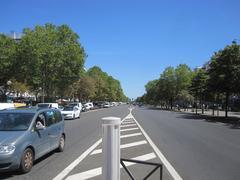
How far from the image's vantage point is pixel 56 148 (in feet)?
39.3

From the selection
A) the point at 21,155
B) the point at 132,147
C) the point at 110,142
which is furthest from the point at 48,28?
the point at 110,142

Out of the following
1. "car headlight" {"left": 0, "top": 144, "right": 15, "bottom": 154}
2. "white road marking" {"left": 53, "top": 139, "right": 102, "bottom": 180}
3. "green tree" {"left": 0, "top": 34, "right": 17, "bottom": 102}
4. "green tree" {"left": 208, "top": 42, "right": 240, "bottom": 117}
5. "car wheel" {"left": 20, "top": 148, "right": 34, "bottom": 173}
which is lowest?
"white road marking" {"left": 53, "top": 139, "right": 102, "bottom": 180}

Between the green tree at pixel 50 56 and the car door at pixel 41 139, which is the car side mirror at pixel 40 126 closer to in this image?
the car door at pixel 41 139

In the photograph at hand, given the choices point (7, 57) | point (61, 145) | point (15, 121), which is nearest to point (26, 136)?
point (15, 121)

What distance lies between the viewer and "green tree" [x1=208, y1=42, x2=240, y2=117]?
125 ft

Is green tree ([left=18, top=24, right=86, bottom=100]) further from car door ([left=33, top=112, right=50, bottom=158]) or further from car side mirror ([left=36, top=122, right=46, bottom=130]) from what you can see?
car side mirror ([left=36, top=122, right=46, bottom=130])

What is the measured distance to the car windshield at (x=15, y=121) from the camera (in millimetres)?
9633

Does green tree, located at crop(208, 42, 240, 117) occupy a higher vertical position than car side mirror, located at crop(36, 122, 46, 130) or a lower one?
higher

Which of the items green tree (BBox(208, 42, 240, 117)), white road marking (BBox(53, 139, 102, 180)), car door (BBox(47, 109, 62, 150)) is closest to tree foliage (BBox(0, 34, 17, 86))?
green tree (BBox(208, 42, 240, 117))

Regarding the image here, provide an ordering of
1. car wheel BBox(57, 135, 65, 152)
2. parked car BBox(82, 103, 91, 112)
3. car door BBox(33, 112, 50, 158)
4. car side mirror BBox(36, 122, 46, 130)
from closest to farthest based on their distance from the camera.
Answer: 1. car door BBox(33, 112, 50, 158)
2. car side mirror BBox(36, 122, 46, 130)
3. car wheel BBox(57, 135, 65, 152)
4. parked car BBox(82, 103, 91, 112)

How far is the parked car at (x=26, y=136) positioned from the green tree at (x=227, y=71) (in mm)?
29335

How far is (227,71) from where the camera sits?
3928cm

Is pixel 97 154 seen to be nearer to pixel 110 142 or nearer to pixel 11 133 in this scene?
pixel 11 133

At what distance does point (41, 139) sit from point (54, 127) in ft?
4.76
